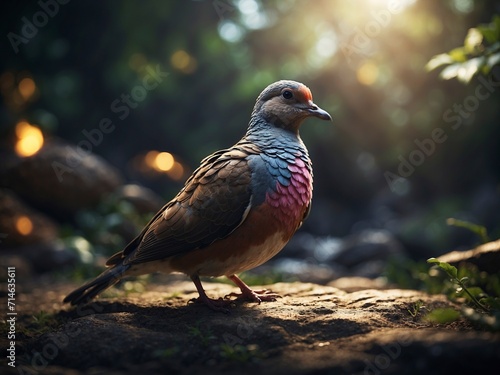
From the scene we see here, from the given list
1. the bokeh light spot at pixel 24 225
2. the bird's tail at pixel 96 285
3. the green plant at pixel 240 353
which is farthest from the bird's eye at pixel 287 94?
the bokeh light spot at pixel 24 225

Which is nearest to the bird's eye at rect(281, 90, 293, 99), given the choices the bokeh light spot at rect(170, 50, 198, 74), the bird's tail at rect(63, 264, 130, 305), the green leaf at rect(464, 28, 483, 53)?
the green leaf at rect(464, 28, 483, 53)

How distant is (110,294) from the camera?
5125mm

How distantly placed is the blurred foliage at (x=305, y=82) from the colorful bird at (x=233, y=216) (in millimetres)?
6512

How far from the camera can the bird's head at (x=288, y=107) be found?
4.09 metres

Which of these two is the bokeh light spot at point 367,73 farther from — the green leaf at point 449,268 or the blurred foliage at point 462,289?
the green leaf at point 449,268

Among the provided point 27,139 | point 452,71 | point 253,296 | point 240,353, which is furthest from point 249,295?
point 27,139

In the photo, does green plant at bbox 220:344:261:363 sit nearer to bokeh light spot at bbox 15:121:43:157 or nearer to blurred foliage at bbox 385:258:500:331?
blurred foliage at bbox 385:258:500:331

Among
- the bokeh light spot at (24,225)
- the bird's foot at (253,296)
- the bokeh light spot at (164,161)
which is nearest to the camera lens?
the bird's foot at (253,296)

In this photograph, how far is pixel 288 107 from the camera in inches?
161

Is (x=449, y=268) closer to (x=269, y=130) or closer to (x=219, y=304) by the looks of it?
(x=219, y=304)

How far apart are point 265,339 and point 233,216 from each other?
3.16 feet

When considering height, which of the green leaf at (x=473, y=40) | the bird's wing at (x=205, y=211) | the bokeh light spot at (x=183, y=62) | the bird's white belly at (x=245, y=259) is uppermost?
the bokeh light spot at (x=183, y=62)

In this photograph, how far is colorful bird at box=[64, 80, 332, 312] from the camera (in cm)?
358

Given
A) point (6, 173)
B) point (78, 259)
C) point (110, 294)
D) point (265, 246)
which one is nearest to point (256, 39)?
point (6, 173)
